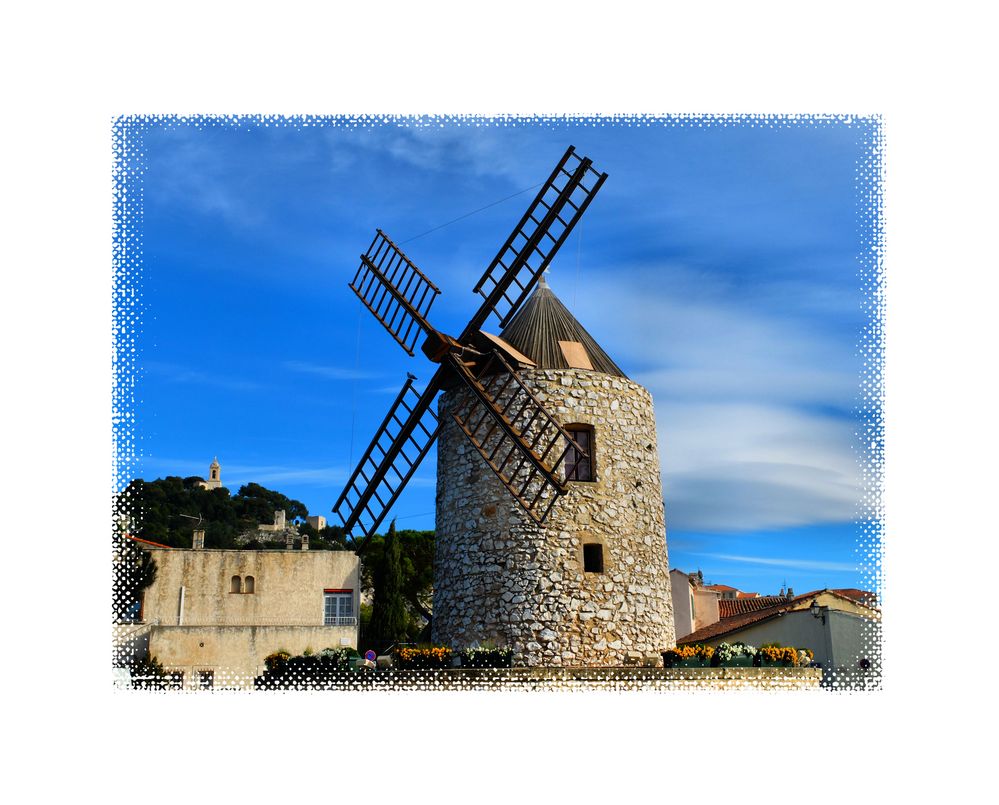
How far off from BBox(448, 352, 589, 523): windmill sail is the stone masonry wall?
1.01 feet

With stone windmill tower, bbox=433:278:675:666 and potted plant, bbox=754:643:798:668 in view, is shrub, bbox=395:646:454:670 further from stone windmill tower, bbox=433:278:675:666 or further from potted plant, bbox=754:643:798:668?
potted plant, bbox=754:643:798:668

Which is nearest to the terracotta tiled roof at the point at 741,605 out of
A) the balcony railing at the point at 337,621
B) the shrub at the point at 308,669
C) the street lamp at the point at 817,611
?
the street lamp at the point at 817,611

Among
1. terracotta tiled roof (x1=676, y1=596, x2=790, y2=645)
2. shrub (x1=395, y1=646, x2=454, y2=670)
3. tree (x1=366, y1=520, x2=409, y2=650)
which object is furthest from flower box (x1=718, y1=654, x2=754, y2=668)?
tree (x1=366, y1=520, x2=409, y2=650)

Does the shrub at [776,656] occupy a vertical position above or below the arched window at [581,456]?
below

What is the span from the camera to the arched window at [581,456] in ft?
49.9

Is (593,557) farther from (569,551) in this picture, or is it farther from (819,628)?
(819,628)

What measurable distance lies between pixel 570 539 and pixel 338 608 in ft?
32.6

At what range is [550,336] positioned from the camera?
647 inches

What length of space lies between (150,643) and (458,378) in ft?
31.1

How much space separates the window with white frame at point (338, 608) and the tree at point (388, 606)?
171 cm

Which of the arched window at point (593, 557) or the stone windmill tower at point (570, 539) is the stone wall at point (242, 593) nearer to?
the stone windmill tower at point (570, 539)

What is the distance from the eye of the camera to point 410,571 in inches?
1288

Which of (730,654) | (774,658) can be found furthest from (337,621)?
(774,658)

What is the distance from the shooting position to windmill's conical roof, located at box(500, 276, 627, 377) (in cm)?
1603
